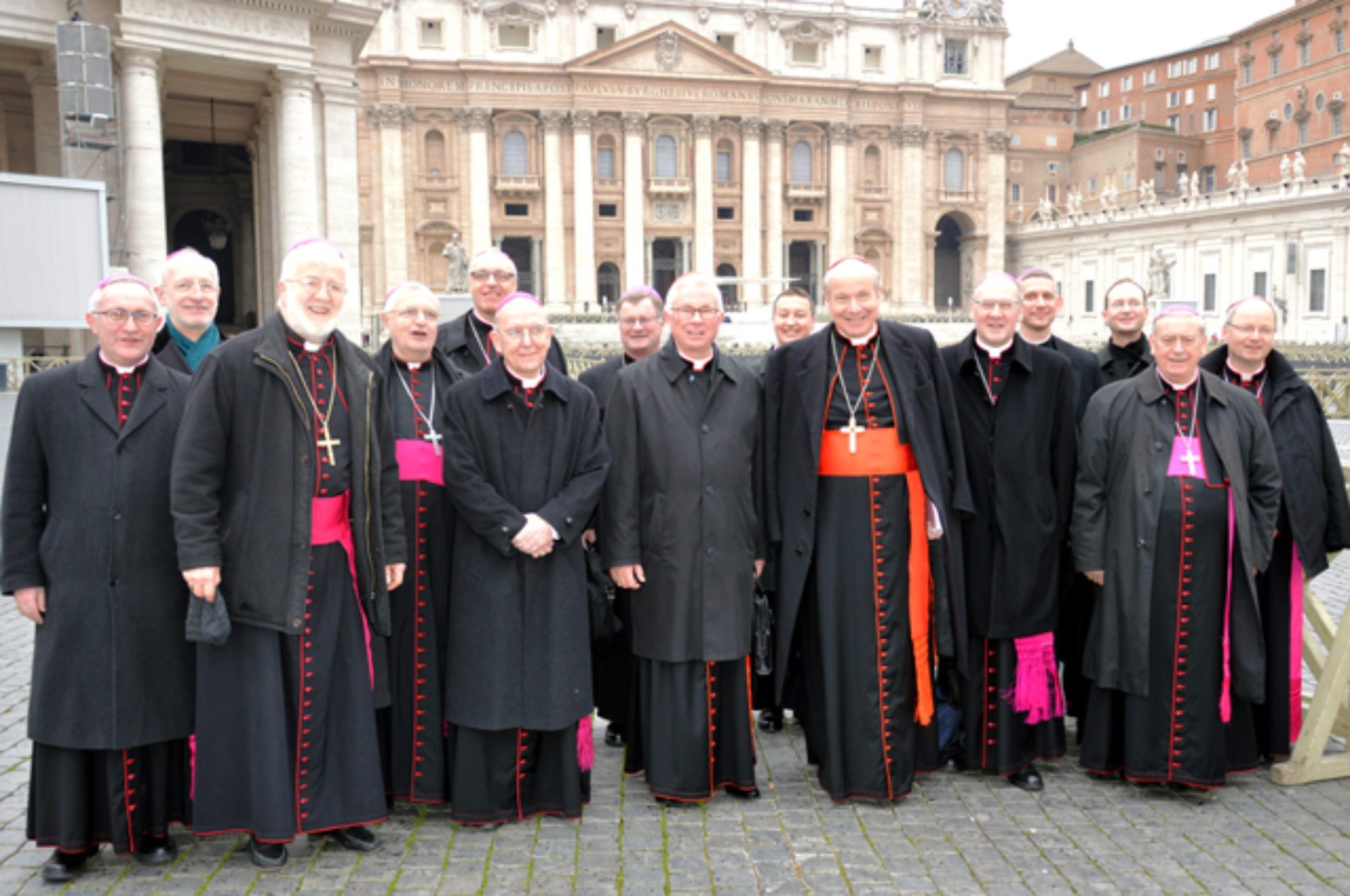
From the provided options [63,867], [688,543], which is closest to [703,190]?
[688,543]

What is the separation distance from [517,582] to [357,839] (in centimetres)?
109

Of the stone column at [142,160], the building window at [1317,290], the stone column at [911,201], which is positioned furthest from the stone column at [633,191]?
the stone column at [142,160]

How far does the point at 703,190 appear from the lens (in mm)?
52594

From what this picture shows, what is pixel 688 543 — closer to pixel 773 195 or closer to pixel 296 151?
pixel 296 151

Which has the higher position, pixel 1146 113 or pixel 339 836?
pixel 1146 113

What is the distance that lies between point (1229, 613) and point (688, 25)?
53.1 meters

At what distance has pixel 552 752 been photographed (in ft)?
14.0

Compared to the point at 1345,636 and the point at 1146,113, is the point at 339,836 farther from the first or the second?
the point at 1146,113

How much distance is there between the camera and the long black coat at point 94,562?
3.66m

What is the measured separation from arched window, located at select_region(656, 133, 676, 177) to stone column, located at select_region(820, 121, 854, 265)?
8.29m

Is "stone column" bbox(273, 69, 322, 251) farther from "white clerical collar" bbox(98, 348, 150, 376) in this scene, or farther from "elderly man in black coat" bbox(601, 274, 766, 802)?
"elderly man in black coat" bbox(601, 274, 766, 802)

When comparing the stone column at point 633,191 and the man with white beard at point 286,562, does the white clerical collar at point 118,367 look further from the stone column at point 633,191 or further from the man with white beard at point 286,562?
the stone column at point 633,191

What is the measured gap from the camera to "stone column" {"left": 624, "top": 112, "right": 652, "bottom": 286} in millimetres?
51500

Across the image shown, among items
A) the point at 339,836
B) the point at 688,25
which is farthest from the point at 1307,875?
the point at 688,25
